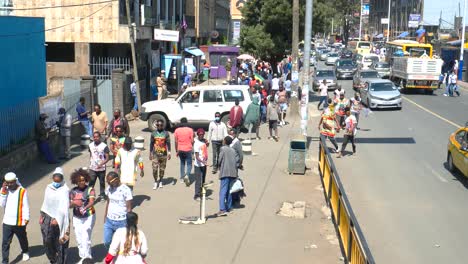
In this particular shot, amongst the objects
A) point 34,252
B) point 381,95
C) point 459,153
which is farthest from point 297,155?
point 381,95

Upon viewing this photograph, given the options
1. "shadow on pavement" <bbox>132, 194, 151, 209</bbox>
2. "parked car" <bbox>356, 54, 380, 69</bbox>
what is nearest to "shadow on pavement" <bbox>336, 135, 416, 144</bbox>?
"shadow on pavement" <bbox>132, 194, 151, 209</bbox>

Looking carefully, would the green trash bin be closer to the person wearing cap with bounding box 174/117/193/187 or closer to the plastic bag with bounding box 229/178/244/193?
the person wearing cap with bounding box 174/117/193/187

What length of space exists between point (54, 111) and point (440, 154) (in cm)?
1205

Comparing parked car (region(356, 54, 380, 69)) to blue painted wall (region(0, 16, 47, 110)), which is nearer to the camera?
blue painted wall (region(0, 16, 47, 110))

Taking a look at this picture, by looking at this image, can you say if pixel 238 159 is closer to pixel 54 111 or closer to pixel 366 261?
pixel 366 261

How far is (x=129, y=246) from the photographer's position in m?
6.99

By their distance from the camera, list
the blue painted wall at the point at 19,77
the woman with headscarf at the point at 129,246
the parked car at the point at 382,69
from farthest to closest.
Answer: the parked car at the point at 382,69, the blue painted wall at the point at 19,77, the woman with headscarf at the point at 129,246

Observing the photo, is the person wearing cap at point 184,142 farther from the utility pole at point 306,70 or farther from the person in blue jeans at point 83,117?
the person in blue jeans at point 83,117

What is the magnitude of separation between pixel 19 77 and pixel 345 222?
13.5 metres

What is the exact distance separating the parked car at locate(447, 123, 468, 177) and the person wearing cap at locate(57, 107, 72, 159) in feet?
34.7

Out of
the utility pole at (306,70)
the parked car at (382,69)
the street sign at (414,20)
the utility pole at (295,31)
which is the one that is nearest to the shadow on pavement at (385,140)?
the utility pole at (306,70)

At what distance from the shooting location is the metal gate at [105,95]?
25406mm

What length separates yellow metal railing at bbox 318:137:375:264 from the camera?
25.4 feet

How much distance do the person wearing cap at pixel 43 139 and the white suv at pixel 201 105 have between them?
577 centimetres
